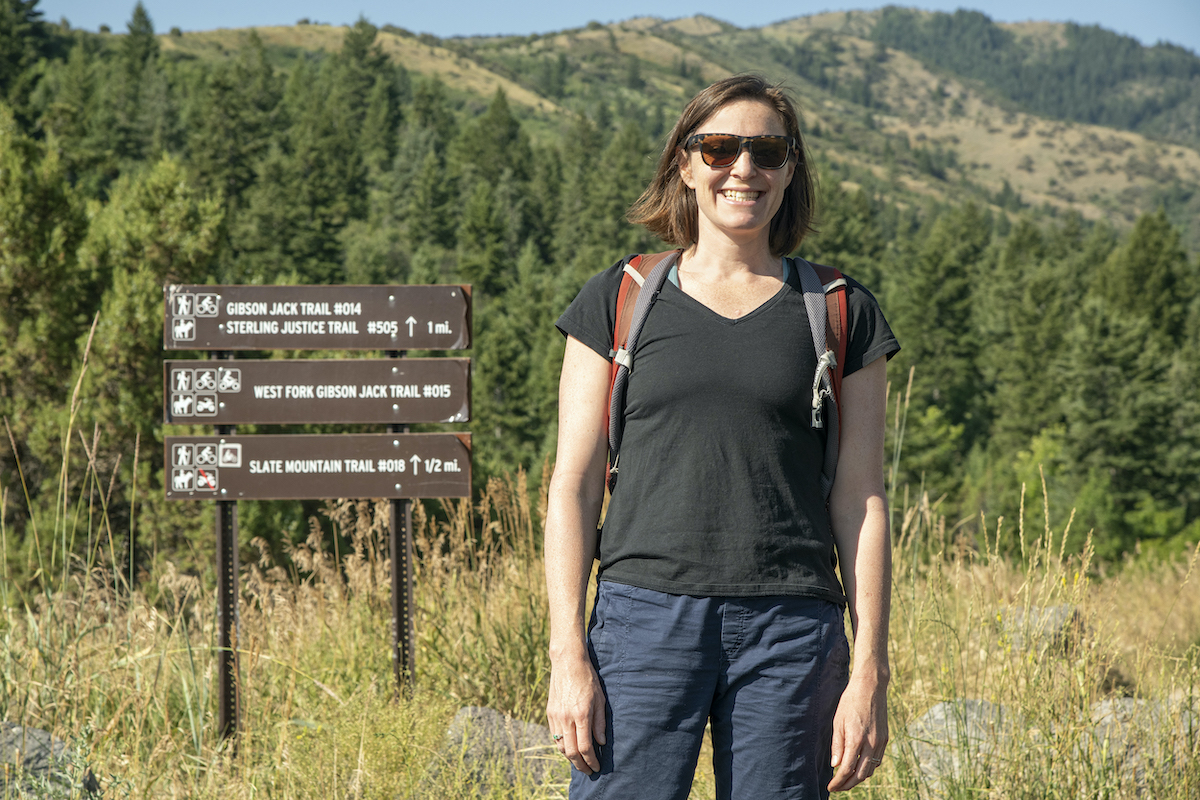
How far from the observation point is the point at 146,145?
6197 centimetres

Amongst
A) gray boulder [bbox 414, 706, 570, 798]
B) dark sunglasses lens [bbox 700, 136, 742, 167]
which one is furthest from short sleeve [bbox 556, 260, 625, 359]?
gray boulder [bbox 414, 706, 570, 798]

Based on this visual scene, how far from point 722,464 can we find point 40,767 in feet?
7.17

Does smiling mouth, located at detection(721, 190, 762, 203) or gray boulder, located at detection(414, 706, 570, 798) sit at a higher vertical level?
smiling mouth, located at detection(721, 190, 762, 203)

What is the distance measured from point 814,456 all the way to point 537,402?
42362 mm

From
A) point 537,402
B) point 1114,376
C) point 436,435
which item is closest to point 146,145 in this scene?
point 537,402

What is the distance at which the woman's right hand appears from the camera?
1.63m

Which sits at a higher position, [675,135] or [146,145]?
[146,145]

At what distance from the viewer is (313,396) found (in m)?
3.67

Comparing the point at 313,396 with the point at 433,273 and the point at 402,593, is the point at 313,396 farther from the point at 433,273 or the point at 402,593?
the point at 433,273

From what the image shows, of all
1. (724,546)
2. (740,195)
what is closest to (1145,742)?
(724,546)

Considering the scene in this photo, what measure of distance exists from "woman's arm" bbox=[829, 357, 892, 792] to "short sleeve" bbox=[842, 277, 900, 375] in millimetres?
23

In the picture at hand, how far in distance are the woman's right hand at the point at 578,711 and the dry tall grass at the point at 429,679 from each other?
3.74 ft

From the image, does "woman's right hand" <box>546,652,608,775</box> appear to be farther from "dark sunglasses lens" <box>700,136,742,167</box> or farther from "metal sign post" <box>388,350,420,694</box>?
"metal sign post" <box>388,350,420,694</box>

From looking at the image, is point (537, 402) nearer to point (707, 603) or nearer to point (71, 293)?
point (71, 293)
